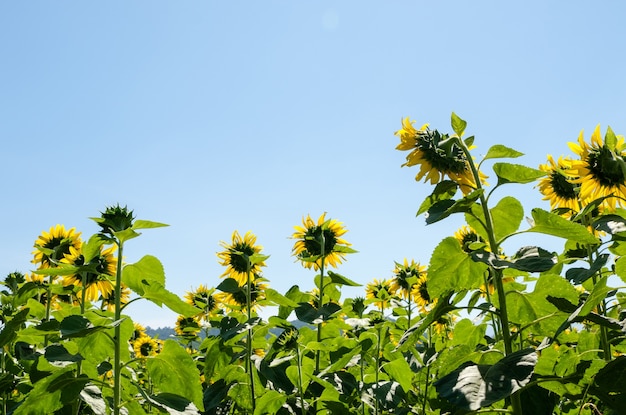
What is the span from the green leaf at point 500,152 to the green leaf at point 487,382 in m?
0.71

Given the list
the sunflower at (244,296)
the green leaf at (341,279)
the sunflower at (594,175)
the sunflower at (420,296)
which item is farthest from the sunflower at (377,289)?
the sunflower at (594,175)

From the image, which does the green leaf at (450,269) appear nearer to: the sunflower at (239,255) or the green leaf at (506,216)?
the green leaf at (506,216)

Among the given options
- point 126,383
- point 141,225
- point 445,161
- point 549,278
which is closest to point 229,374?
point 126,383

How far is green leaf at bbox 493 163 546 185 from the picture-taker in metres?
1.77

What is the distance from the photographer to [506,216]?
6.11 ft

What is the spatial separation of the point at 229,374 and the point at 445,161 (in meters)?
1.93

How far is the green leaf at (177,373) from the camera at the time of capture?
2248 mm

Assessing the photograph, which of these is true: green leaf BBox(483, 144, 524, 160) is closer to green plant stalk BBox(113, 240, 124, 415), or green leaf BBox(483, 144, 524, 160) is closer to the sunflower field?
the sunflower field

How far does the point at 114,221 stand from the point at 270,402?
1.22 metres

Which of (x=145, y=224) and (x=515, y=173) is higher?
(x=145, y=224)

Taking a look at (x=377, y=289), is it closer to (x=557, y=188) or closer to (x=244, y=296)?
(x=244, y=296)

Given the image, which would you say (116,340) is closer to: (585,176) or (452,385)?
(452,385)

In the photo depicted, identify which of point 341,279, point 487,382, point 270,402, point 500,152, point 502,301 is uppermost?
point 341,279

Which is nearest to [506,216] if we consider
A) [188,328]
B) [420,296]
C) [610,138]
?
[610,138]
